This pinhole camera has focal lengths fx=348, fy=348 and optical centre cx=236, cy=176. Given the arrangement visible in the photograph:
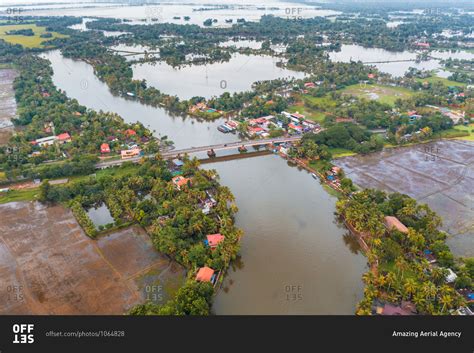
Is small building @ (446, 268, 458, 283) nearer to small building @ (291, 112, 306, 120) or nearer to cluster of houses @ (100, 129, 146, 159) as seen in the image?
small building @ (291, 112, 306, 120)

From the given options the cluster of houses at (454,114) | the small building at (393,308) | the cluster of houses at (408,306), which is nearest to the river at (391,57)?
the cluster of houses at (454,114)

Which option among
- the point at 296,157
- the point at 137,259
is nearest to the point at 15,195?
the point at 137,259

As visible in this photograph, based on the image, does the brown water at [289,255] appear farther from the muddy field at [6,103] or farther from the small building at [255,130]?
the muddy field at [6,103]

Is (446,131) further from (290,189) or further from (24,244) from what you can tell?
(24,244)

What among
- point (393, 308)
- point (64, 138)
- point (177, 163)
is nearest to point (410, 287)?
point (393, 308)

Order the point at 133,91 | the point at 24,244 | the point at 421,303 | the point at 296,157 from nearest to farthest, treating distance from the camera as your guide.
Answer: the point at 421,303, the point at 24,244, the point at 296,157, the point at 133,91
